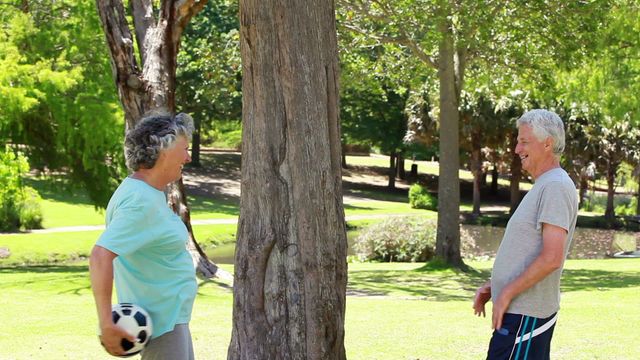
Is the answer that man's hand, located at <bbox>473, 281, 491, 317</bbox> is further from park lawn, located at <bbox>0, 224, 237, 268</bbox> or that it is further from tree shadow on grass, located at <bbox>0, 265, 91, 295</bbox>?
park lawn, located at <bbox>0, 224, 237, 268</bbox>

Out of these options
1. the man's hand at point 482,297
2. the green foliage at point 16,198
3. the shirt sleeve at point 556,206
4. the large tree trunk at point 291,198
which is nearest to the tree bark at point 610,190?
the green foliage at point 16,198

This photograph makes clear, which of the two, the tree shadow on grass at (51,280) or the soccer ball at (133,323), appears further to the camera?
the tree shadow on grass at (51,280)

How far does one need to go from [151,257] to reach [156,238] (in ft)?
0.40

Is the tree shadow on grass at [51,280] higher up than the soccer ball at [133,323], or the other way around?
the soccer ball at [133,323]

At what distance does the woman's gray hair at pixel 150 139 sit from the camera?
173 inches

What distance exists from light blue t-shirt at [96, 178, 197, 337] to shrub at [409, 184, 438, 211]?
46.1 meters

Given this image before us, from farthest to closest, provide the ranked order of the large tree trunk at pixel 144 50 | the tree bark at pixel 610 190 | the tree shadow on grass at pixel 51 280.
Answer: the tree bark at pixel 610 190, the tree shadow on grass at pixel 51 280, the large tree trunk at pixel 144 50

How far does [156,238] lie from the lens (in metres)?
4.29

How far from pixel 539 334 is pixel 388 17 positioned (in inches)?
619

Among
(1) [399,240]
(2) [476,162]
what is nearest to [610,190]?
(2) [476,162]

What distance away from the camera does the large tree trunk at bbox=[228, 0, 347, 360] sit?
6305 millimetres

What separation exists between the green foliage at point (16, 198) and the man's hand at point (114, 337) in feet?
60.4

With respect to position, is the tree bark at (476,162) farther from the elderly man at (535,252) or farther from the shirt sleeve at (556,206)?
the shirt sleeve at (556,206)

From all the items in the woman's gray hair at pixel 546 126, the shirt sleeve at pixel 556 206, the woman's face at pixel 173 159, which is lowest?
the shirt sleeve at pixel 556 206
